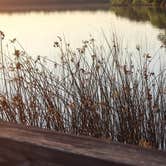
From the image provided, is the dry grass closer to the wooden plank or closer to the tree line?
the wooden plank

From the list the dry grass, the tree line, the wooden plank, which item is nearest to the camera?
the wooden plank

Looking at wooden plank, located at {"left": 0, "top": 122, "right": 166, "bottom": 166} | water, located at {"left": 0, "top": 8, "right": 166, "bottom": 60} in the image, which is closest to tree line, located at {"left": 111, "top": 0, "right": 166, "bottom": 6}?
water, located at {"left": 0, "top": 8, "right": 166, "bottom": 60}

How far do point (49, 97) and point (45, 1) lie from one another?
47340mm

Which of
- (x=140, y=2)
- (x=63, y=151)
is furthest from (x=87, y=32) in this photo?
(x=140, y=2)

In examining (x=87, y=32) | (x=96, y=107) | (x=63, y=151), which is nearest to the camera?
(x=63, y=151)

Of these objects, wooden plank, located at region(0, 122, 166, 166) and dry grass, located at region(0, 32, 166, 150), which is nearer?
wooden plank, located at region(0, 122, 166, 166)

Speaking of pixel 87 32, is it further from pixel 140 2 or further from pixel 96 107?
pixel 140 2

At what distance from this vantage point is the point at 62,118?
11.6 feet

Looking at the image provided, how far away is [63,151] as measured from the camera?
102cm

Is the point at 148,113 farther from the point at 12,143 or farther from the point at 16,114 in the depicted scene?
the point at 12,143

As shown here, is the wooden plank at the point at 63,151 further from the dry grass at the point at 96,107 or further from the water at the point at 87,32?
the water at the point at 87,32

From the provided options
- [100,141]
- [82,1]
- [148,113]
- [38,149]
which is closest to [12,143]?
[38,149]

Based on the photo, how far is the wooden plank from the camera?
0.97 meters

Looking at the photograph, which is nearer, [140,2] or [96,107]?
[96,107]
